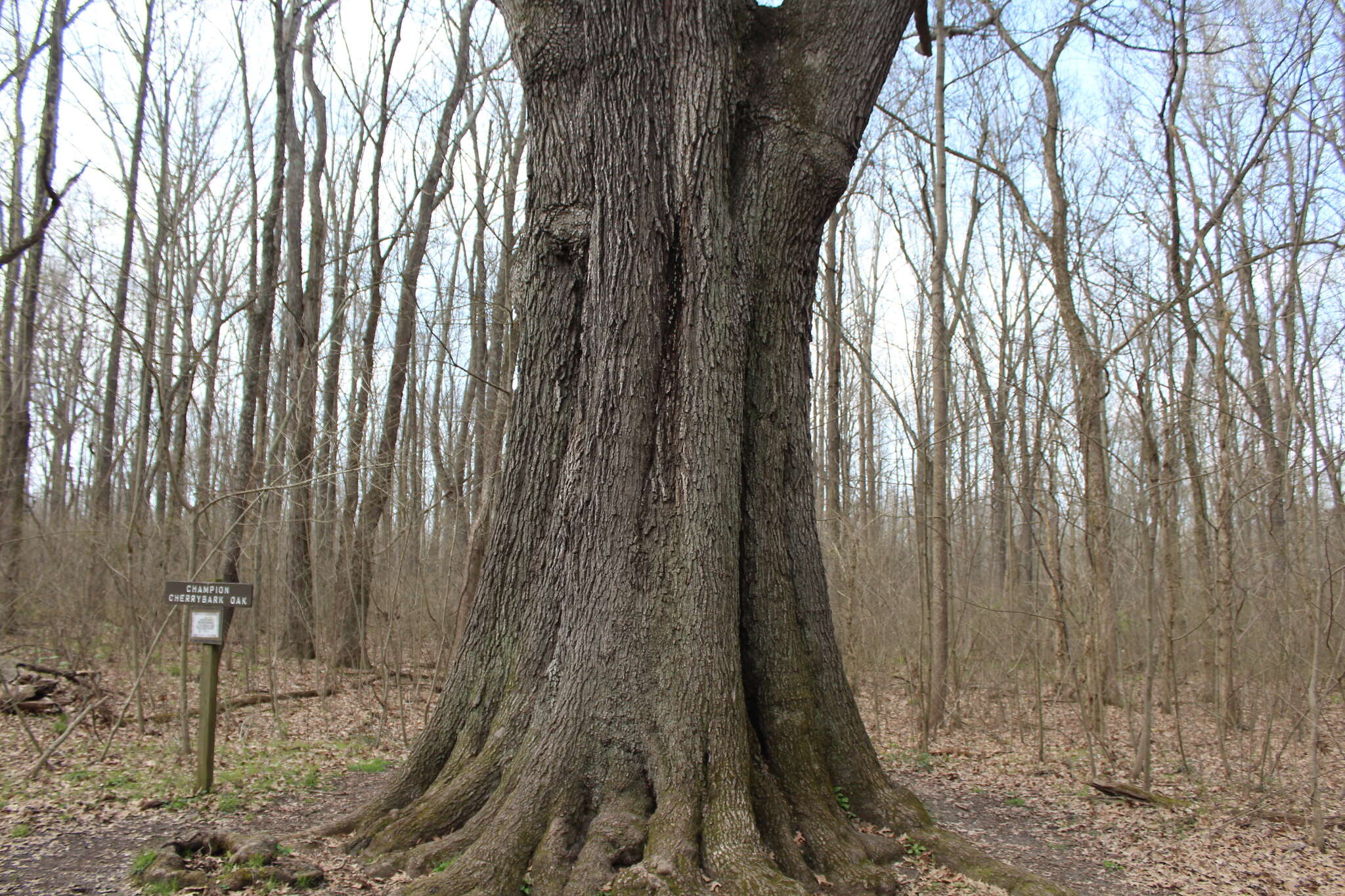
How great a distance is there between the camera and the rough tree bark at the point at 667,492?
363 centimetres

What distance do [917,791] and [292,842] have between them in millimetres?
4155

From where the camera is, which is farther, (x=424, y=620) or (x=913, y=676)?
(x=424, y=620)

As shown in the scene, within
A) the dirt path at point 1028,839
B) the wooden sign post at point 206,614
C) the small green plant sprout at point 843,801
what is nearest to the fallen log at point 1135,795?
the dirt path at point 1028,839

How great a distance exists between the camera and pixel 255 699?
27.9 feet

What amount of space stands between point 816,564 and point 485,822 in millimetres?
1996

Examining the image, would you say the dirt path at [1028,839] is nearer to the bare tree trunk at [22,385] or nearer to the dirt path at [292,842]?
the dirt path at [292,842]

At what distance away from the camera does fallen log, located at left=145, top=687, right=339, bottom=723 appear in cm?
727

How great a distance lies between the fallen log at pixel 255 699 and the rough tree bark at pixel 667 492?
3936 mm

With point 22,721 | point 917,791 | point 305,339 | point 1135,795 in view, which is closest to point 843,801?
point 917,791

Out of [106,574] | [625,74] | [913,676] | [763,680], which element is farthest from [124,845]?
[913,676]

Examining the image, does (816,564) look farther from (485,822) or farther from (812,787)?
(485,822)

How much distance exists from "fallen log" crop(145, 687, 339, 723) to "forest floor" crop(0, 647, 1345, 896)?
0.06 m

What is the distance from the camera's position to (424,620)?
11086 mm

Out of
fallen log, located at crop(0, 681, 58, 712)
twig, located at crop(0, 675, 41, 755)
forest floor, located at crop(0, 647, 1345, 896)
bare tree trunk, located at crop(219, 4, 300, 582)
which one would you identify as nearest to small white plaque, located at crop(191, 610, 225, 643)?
forest floor, located at crop(0, 647, 1345, 896)
